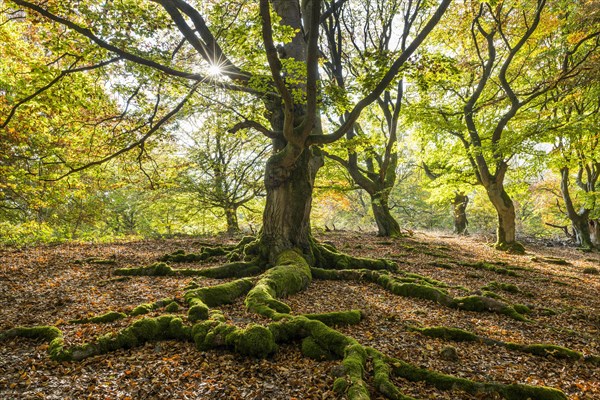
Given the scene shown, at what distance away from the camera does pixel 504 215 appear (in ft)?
53.6

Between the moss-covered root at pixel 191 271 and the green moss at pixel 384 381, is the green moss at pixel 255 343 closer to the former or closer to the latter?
the green moss at pixel 384 381

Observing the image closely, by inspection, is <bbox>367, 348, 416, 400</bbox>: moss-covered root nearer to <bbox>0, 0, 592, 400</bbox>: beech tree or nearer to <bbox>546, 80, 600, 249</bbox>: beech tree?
<bbox>0, 0, 592, 400</bbox>: beech tree

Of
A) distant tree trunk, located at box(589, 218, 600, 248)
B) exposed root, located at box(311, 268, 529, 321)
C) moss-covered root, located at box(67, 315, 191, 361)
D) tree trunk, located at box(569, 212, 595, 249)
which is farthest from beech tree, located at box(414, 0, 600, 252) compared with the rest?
moss-covered root, located at box(67, 315, 191, 361)

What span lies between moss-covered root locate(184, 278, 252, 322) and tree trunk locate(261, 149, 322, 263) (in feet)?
6.76

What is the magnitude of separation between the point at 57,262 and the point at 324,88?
28.2 ft

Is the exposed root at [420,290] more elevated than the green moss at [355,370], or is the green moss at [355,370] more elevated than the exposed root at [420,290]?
the exposed root at [420,290]

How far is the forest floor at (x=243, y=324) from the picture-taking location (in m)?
3.76

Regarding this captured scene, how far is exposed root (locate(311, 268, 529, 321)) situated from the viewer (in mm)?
7176

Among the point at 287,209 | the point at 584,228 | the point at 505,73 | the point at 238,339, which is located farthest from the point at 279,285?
the point at 584,228

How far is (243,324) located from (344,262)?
211 inches

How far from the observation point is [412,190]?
37.3 meters

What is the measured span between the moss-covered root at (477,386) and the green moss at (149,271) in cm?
622

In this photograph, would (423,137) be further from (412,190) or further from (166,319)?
(412,190)

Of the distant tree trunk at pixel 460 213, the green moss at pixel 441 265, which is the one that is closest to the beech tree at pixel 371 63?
the green moss at pixel 441 265
